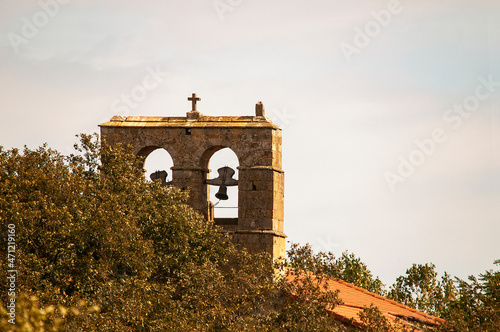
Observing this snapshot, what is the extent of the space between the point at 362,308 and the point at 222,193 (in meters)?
4.93

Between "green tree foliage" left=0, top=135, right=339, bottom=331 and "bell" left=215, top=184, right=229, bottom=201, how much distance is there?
6.47 ft

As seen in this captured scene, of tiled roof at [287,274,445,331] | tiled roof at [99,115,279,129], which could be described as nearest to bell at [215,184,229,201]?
tiled roof at [99,115,279,129]

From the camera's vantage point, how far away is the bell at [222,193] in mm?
29734

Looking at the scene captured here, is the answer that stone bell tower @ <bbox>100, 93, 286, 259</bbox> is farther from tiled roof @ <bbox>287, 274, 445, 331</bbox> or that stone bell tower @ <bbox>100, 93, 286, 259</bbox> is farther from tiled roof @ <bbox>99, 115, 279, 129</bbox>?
tiled roof @ <bbox>287, 274, 445, 331</bbox>

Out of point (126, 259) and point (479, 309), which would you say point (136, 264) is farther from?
point (479, 309)

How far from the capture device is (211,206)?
2984 cm

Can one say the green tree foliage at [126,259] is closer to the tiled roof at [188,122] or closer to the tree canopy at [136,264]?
the tree canopy at [136,264]

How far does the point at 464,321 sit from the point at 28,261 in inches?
383

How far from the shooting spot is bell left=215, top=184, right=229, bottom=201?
29.7 m

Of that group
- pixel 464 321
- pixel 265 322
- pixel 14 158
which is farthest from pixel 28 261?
pixel 464 321

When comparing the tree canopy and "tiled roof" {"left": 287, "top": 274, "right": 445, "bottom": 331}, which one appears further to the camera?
"tiled roof" {"left": 287, "top": 274, "right": 445, "bottom": 331}

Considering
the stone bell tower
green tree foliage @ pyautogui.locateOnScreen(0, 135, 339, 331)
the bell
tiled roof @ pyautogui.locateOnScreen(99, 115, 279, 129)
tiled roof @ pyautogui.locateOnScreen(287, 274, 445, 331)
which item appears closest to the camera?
green tree foliage @ pyautogui.locateOnScreen(0, 135, 339, 331)

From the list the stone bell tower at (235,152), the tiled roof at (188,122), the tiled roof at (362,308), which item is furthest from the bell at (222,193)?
the tiled roof at (362,308)

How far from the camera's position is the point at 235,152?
2934cm
